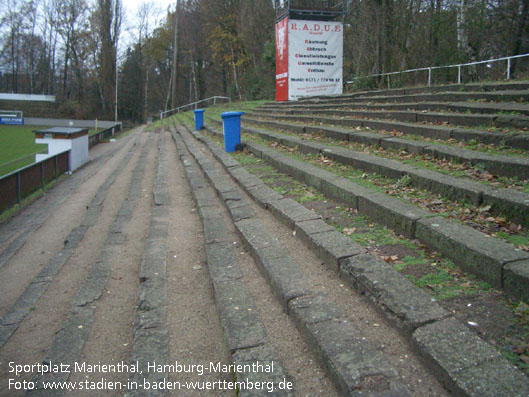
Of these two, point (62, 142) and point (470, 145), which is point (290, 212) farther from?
point (62, 142)

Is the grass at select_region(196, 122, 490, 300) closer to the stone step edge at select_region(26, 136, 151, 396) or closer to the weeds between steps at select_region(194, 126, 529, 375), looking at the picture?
the weeds between steps at select_region(194, 126, 529, 375)

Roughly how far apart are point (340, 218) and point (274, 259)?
1.12m

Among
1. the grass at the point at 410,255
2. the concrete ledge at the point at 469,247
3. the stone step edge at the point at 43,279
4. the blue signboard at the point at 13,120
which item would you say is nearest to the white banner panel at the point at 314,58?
the stone step edge at the point at 43,279

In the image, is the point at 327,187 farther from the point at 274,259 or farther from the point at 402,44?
the point at 402,44

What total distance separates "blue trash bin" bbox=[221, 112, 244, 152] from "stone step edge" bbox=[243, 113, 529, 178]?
1.79 m

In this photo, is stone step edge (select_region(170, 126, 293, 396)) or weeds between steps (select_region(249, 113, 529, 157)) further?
weeds between steps (select_region(249, 113, 529, 157))

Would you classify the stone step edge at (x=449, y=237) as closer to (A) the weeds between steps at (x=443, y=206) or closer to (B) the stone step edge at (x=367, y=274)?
(A) the weeds between steps at (x=443, y=206)

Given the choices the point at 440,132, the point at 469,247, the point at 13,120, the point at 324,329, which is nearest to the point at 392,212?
the point at 469,247

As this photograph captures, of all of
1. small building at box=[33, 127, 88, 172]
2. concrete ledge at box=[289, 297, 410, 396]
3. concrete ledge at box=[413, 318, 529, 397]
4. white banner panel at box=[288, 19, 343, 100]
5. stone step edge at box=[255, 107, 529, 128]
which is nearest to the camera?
concrete ledge at box=[413, 318, 529, 397]

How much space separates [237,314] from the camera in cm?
356

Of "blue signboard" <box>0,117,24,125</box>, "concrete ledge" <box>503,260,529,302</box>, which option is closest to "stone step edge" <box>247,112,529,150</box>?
"concrete ledge" <box>503,260,529,302</box>

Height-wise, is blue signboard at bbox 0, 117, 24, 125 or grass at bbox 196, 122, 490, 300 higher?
blue signboard at bbox 0, 117, 24, 125

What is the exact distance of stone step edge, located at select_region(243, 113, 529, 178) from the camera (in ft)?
16.4

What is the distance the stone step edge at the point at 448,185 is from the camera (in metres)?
3.99
